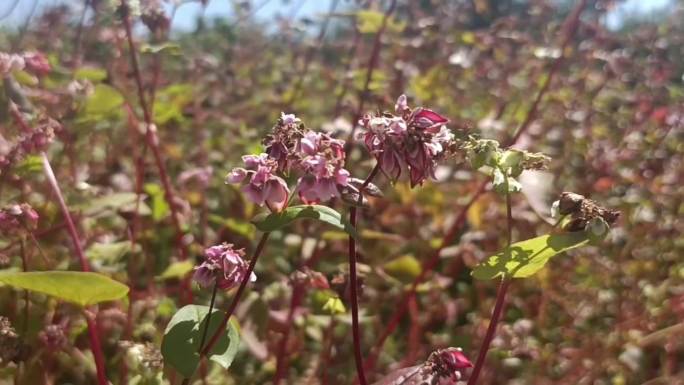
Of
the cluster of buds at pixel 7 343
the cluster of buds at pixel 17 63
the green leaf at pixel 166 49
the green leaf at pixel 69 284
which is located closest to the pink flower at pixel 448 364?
the green leaf at pixel 69 284

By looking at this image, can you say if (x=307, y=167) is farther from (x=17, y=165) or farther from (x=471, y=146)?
(x=17, y=165)

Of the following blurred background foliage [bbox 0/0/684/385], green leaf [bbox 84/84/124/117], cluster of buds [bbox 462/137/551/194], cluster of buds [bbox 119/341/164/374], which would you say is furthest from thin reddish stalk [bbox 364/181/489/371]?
green leaf [bbox 84/84/124/117]

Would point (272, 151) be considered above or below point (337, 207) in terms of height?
above

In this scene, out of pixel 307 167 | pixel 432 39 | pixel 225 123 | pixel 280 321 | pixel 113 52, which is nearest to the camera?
pixel 307 167

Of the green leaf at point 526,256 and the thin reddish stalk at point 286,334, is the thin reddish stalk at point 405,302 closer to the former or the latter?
the thin reddish stalk at point 286,334

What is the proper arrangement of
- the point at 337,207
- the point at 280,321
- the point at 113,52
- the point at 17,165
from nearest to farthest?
the point at 17,165, the point at 280,321, the point at 337,207, the point at 113,52

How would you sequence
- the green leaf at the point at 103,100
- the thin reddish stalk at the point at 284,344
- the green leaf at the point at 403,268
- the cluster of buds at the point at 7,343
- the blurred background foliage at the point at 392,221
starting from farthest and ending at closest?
the green leaf at the point at 403,268 → the green leaf at the point at 103,100 → the blurred background foliage at the point at 392,221 → the thin reddish stalk at the point at 284,344 → the cluster of buds at the point at 7,343

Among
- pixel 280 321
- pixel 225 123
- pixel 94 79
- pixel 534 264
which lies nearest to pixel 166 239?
pixel 94 79
